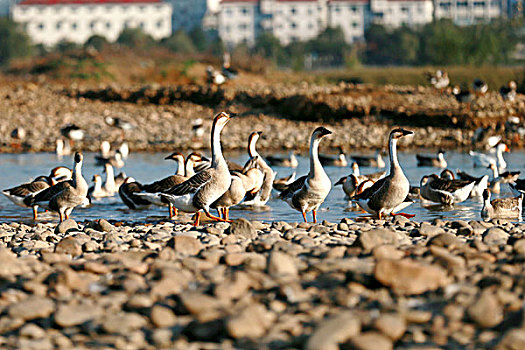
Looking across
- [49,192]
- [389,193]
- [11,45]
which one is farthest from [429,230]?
[11,45]

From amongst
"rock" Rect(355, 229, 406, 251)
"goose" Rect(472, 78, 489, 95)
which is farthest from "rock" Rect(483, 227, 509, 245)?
"goose" Rect(472, 78, 489, 95)

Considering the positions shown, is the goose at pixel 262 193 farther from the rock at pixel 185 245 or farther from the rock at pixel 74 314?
the rock at pixel 74 314

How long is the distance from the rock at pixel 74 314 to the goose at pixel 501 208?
8015mm

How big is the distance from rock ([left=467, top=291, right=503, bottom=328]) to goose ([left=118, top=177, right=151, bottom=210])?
855cm

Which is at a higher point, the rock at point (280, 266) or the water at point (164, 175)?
the rock at point (280, 266)

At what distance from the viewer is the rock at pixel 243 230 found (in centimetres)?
897

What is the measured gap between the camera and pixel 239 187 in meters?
11.7

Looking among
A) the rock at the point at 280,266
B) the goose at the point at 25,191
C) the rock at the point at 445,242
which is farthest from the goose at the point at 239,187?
the rock at the point at 280,266

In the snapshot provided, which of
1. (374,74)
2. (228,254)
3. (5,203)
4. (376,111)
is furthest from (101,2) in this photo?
(228,254)

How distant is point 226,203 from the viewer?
11.7 m

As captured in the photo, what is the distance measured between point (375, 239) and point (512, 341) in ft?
9.01

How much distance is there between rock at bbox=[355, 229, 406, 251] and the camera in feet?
23.4

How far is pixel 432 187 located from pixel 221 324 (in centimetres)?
898

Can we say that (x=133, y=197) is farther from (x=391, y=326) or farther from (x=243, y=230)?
(x=391, y=326)
